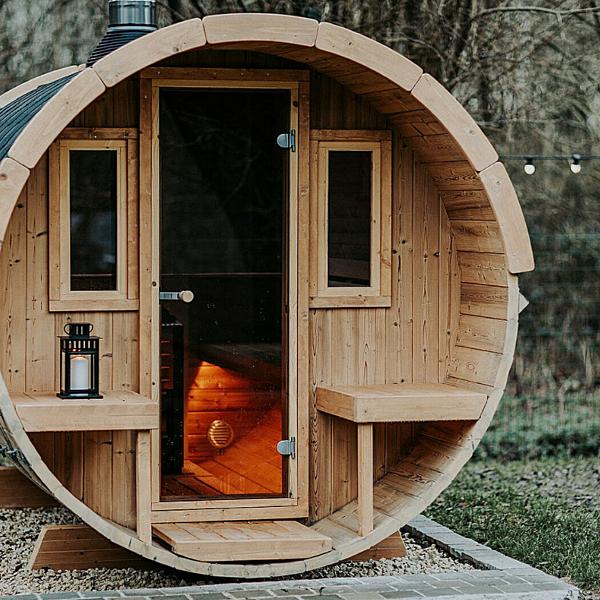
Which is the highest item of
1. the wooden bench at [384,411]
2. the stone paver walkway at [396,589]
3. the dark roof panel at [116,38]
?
the dark roof panel at [116,38]

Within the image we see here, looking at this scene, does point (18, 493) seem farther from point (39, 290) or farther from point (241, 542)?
point (241, 542)

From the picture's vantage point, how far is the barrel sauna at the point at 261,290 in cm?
581

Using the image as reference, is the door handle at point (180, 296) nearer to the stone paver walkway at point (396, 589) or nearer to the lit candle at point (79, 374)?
the lit candle at point (79, 374)

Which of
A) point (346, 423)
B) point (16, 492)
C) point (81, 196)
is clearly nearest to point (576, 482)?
point (346, 423)

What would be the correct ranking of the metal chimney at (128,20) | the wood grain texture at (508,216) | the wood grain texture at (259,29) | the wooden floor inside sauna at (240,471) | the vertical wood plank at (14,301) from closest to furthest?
the wood grain texture at (259,29)
the wood grain texture at (508,216)
the vertical wood plank at (14,301)
the wooden floor inside sauna at (240,471)
the metal chimney at (128,20)

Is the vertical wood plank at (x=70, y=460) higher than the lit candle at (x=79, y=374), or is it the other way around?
the lit candle at (x=79, y=374)

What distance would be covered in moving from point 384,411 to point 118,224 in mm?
1529

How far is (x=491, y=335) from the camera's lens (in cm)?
602

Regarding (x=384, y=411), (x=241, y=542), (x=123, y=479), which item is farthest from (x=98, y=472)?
(x=384, y=411)

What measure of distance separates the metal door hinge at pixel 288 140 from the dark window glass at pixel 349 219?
222mm

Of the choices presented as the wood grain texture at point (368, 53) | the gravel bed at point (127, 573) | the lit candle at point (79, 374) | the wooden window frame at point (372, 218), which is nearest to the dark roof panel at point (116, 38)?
the wooden window frame at point (372, 218)

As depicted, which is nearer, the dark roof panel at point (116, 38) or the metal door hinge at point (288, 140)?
the metal door hinge at point (288, 140)

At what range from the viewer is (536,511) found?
26.2 ft

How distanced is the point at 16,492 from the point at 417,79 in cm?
364
